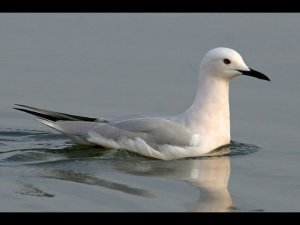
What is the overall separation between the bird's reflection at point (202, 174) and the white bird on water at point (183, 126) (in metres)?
0.19

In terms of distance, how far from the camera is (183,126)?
12.5 metres

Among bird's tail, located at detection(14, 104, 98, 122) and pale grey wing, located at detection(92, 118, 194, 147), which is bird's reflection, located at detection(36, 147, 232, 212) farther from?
bird's tail, located at detection(14, 104, 98, 122)

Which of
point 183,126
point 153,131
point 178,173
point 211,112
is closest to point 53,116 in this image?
point 153,131

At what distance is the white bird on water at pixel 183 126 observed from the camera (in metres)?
12.3

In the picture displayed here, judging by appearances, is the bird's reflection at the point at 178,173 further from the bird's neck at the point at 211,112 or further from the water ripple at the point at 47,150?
the bird's neck at the point at 211,112

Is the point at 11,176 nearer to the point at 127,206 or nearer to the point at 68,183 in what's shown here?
the point at 68,183

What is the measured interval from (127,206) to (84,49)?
22.5 feet

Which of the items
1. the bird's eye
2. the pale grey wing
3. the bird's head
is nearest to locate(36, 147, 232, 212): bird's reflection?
the pale grey wing

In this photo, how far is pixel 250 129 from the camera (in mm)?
13508

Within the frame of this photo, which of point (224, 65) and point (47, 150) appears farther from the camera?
→ point (47, 150)

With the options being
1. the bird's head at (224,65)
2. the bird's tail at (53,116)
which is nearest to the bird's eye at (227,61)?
the bird's head at (224,65)

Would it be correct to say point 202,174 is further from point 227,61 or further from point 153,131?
point 227,61

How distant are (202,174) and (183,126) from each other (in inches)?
41.7

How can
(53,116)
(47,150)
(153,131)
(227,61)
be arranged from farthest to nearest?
(53,116) < (47,150) < (227,61) < (153,131)
